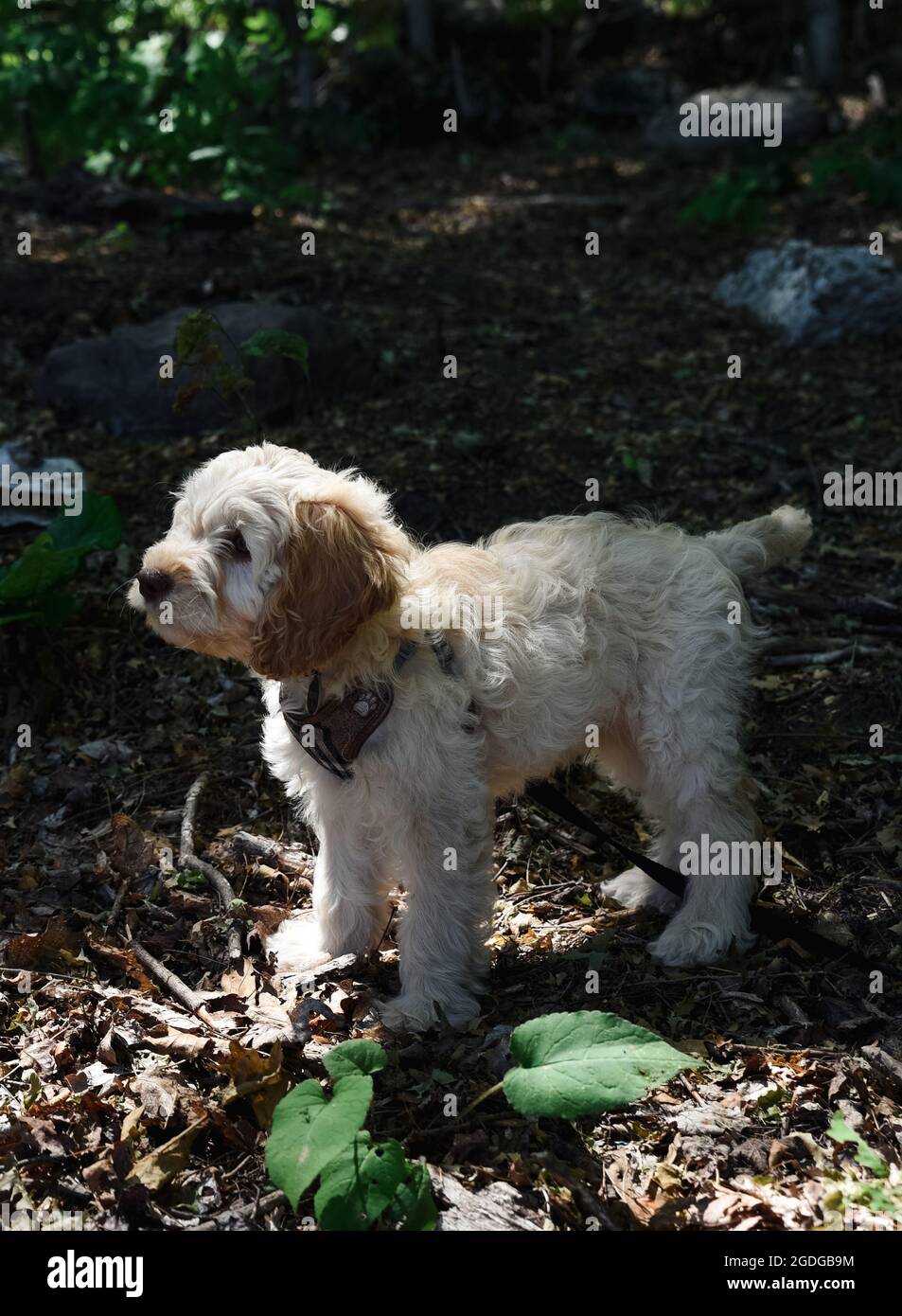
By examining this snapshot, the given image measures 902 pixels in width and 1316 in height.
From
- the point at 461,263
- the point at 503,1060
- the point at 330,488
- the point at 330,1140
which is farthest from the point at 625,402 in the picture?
the point at 330,1140

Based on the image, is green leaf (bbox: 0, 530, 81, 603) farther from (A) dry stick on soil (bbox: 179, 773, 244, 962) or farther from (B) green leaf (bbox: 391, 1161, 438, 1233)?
(B) green leaf (bbox: 391, 1161, 438, 1233)

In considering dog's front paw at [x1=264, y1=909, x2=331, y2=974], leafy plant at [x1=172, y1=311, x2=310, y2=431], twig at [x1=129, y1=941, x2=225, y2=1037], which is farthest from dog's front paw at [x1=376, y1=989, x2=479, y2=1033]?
leafy plant at [x1=172, y1=311, x2=310, y2=431]

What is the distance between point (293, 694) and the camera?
13.6ft

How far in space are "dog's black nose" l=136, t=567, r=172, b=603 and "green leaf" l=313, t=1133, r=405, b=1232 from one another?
175cm

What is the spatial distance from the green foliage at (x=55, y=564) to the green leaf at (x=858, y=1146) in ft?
13.7

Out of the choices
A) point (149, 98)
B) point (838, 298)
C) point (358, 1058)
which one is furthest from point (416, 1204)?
point (149, 98)

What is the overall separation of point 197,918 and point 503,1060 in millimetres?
1511

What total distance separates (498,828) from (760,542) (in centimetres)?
180

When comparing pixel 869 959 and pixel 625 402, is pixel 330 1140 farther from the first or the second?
pixel 625 402

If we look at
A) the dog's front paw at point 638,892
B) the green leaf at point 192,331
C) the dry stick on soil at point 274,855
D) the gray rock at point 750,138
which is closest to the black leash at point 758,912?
the dog's front paw at point 638,892

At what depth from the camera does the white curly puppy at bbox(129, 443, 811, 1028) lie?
3754 mm

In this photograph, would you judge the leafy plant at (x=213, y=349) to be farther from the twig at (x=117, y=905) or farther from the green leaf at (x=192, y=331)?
the twig at (x=117, y=905)

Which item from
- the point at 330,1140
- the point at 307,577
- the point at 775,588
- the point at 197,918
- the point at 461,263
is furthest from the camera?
the point at 461,263

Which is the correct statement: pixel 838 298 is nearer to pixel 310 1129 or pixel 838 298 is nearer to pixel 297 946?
pixel 297 946
